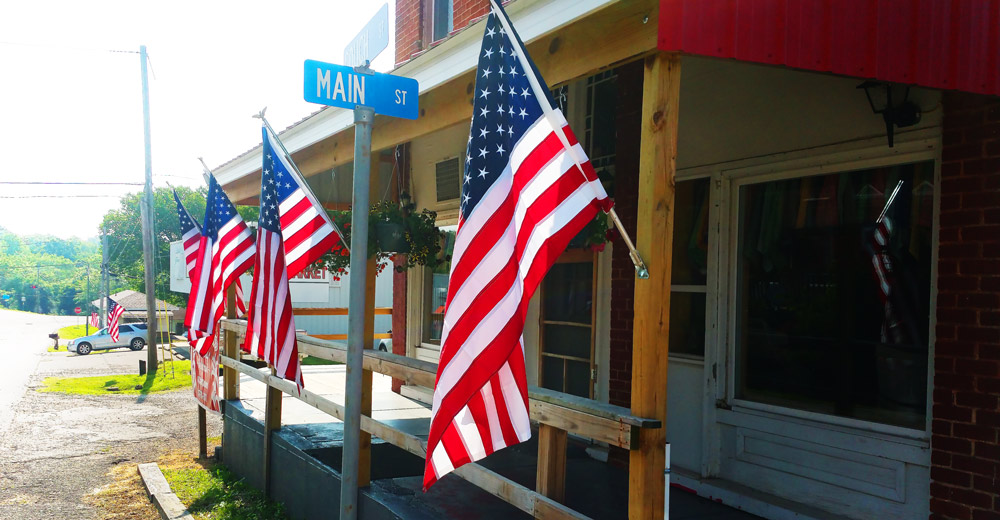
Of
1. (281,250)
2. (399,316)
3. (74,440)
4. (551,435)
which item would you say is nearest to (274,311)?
(281,250)

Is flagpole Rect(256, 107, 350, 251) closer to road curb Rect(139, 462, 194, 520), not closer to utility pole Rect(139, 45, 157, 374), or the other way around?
road curb Rect(139, 462, 194, 520)

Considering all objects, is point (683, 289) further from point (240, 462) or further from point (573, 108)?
point (240, 462)

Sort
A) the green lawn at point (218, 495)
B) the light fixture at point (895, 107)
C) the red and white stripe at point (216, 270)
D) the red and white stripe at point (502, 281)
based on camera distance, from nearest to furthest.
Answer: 1. the red and white stripe at point (502, 281)
2. the light fixture at point (895, 107)
3. the red and white stripe at point (216, 270)
4. the green lawn at point (218, 495)

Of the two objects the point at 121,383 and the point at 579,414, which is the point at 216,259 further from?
the point at 121,383

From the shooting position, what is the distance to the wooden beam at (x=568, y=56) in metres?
3.15

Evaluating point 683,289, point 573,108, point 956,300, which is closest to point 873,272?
point 956,300

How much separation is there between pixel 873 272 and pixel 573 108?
3199 millimetres

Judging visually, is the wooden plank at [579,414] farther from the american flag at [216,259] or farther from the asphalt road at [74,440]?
the asphalt road at [74,440]

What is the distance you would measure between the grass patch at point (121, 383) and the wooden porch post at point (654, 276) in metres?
17.2

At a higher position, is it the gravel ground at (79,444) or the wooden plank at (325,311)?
the wooden plank at (325,311)

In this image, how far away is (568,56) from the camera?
377 centimetres

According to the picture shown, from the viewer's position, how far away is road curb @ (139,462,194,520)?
7.07m

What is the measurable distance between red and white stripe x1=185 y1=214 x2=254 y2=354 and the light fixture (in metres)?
4.91

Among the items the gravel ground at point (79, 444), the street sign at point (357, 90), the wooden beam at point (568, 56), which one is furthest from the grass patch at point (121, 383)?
the street sign at point (357, 90)
